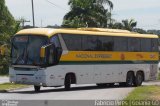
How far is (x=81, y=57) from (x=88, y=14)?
3849cm

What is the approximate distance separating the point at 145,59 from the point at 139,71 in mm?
899

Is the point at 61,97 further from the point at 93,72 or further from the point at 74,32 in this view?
the point at 93,72

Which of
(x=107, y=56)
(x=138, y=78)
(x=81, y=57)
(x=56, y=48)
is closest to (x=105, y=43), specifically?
(x=107, y=56)

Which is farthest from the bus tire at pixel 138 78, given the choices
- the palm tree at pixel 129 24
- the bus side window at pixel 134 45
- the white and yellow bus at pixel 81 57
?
the palm tree at pixel 129 24

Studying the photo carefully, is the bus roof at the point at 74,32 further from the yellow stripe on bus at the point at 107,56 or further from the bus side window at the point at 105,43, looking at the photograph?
the yellow stripe on bus at the point at 107,56

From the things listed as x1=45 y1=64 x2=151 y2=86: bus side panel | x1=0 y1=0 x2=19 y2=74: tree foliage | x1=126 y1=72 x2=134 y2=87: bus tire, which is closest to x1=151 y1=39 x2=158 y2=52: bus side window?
x1=45 y1=64 x2=151 y2=86: bus side panel

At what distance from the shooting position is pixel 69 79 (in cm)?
2964

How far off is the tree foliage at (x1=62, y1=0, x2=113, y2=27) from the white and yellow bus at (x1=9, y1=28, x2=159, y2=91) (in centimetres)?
3009

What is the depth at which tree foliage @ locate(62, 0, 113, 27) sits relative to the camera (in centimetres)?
6706

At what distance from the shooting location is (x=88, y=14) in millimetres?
68500

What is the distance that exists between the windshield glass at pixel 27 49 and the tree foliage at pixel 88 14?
37618 millimetres

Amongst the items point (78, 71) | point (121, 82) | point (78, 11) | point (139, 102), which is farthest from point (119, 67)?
point (78, 11)

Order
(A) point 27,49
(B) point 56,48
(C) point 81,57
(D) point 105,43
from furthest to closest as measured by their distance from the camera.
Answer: (D) point 105,43 → (C) point 81,57 → (B) point 56,48 → (A) point 27,49

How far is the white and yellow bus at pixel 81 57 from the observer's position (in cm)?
2772
